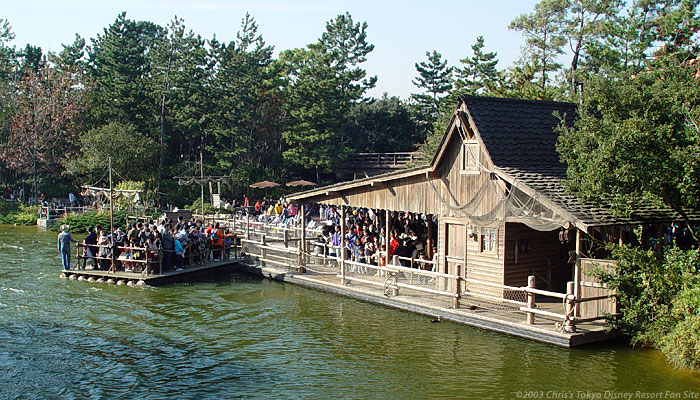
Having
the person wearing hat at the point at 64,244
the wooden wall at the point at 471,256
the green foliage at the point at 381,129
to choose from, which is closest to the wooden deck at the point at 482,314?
the wooden wall at the point at 471,256

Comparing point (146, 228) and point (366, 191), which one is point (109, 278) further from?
point (366, 191)

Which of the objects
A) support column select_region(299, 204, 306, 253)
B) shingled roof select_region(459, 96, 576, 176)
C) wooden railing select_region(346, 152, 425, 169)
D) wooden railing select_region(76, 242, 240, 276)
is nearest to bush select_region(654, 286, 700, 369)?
shingled roof select_region(459, 96, 576, 176)

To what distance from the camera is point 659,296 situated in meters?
15.8

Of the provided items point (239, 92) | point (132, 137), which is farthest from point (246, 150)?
point (132, 137)

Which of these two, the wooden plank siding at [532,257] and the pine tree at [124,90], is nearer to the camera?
the wooden plank siding at [532,257]

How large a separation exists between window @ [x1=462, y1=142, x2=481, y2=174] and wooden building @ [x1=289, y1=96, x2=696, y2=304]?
0.03m

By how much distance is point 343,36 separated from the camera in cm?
6788

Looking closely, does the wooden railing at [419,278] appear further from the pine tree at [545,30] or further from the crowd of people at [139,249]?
the pine tree at [545,30]

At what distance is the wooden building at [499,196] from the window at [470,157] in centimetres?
3

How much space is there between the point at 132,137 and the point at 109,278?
29.1 metres

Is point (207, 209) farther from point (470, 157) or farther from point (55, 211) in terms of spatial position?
point (470, 157)

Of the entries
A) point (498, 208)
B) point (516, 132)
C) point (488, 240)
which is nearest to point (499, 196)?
point (498, 208)

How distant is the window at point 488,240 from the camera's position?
63.8ft

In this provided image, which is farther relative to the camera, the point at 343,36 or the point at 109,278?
the point at 343,36
